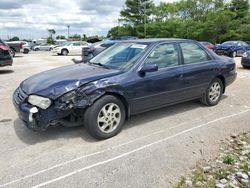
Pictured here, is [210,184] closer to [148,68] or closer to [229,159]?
[229,159]

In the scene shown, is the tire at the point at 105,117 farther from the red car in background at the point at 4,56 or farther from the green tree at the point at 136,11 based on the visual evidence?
the green tree at the point at 136,11

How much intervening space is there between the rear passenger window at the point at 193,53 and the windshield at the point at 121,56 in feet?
3.12

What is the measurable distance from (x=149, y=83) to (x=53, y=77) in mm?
1557

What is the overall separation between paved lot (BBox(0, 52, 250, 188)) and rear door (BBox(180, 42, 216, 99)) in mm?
473

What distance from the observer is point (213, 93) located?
573cm

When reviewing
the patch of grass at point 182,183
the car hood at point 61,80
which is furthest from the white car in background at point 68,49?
the patch of grass at point 182,183

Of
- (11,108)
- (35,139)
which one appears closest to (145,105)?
(35,139)

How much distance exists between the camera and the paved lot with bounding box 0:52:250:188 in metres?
3.01

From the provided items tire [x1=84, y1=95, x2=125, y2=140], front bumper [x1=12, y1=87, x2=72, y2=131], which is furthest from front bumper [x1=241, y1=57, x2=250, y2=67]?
front bumper [x1=12, y1=87, x2=72, y2=131]

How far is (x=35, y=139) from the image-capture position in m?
4.04

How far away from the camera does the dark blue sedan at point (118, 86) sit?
3.77 meters

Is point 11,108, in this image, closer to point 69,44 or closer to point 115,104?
point 115,104

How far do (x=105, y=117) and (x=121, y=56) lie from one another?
1313 millimetres

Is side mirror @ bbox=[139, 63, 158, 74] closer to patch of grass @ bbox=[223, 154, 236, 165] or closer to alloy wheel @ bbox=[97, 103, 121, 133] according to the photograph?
alloy wheel @ bbox=[97, 103, 121, 133]
